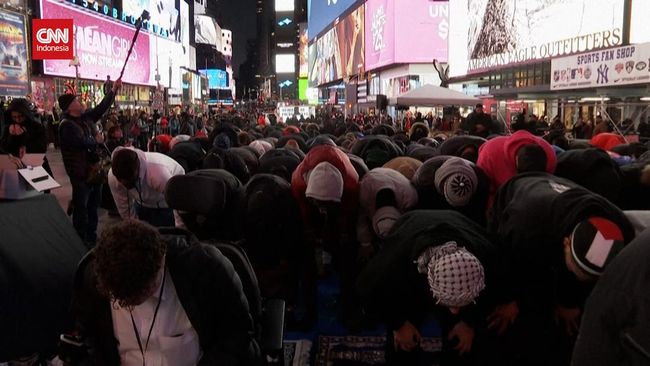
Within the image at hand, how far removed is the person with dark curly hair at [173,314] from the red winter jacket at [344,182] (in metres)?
1.91

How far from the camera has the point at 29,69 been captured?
3103 centimetres

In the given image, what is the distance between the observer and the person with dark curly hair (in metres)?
2.88

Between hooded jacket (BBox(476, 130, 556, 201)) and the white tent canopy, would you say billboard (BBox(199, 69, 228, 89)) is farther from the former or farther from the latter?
hooded jacket (BBox(476, 130, 556, 201))

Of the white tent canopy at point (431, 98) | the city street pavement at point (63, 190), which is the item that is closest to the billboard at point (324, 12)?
the city street pavement at point (63, 190)

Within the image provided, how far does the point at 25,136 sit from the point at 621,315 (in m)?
7.02

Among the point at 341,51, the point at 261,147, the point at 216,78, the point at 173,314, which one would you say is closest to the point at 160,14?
the point at 341,51

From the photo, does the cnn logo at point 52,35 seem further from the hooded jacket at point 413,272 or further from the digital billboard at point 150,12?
the hooded jacket at point 413,272

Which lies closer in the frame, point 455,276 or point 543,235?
point 455,276

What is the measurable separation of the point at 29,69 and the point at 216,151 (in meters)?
27.7

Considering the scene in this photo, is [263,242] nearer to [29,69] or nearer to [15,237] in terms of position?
[15,237]

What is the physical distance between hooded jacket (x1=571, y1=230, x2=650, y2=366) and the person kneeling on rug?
37.8 inches

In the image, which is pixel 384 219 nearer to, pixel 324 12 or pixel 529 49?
pixel 529 49

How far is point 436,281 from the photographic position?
3.10m

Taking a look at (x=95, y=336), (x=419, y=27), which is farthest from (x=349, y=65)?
(x=95, y=336)
